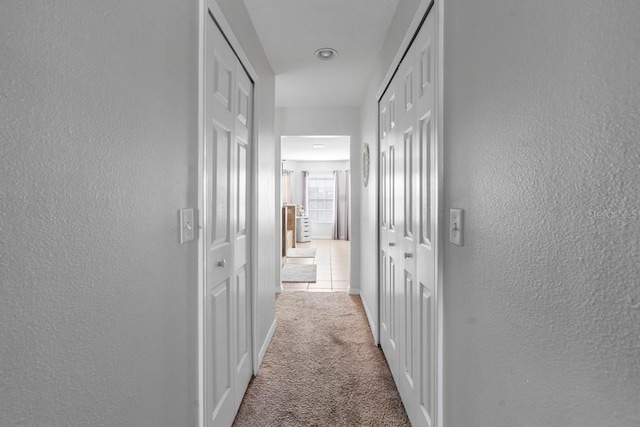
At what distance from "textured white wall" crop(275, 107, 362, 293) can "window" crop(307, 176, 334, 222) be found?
5909 mm

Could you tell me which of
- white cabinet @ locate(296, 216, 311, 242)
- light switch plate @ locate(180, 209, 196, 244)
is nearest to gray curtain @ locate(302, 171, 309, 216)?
white cabinet @ locate(296, 216, 311, 242)

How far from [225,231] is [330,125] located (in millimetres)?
2896

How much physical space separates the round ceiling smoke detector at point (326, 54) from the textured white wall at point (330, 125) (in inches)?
56.0

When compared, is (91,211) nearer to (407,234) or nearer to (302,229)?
→ (407,234)

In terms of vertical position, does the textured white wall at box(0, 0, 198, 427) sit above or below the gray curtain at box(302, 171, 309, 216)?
below

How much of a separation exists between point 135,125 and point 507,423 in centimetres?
117

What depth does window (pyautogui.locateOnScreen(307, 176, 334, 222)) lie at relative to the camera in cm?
1023

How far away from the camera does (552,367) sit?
653 mm

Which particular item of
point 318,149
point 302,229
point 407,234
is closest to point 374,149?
point 407,234

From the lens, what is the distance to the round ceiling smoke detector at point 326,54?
2670 millimetres

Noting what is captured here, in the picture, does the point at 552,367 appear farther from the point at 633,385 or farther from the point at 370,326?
the point at 370,326

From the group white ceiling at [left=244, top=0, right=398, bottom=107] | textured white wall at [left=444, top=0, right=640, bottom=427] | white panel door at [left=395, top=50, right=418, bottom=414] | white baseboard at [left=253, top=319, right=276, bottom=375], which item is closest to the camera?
textured white wall at [left=444, top=0, right=640, bottom=427]

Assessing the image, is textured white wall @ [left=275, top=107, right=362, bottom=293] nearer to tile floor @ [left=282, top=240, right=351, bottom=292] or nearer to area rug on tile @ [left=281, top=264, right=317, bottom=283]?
tile floor @ [left=282, top=240, right=351, bottom=292]

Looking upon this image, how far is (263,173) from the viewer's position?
2602mm
